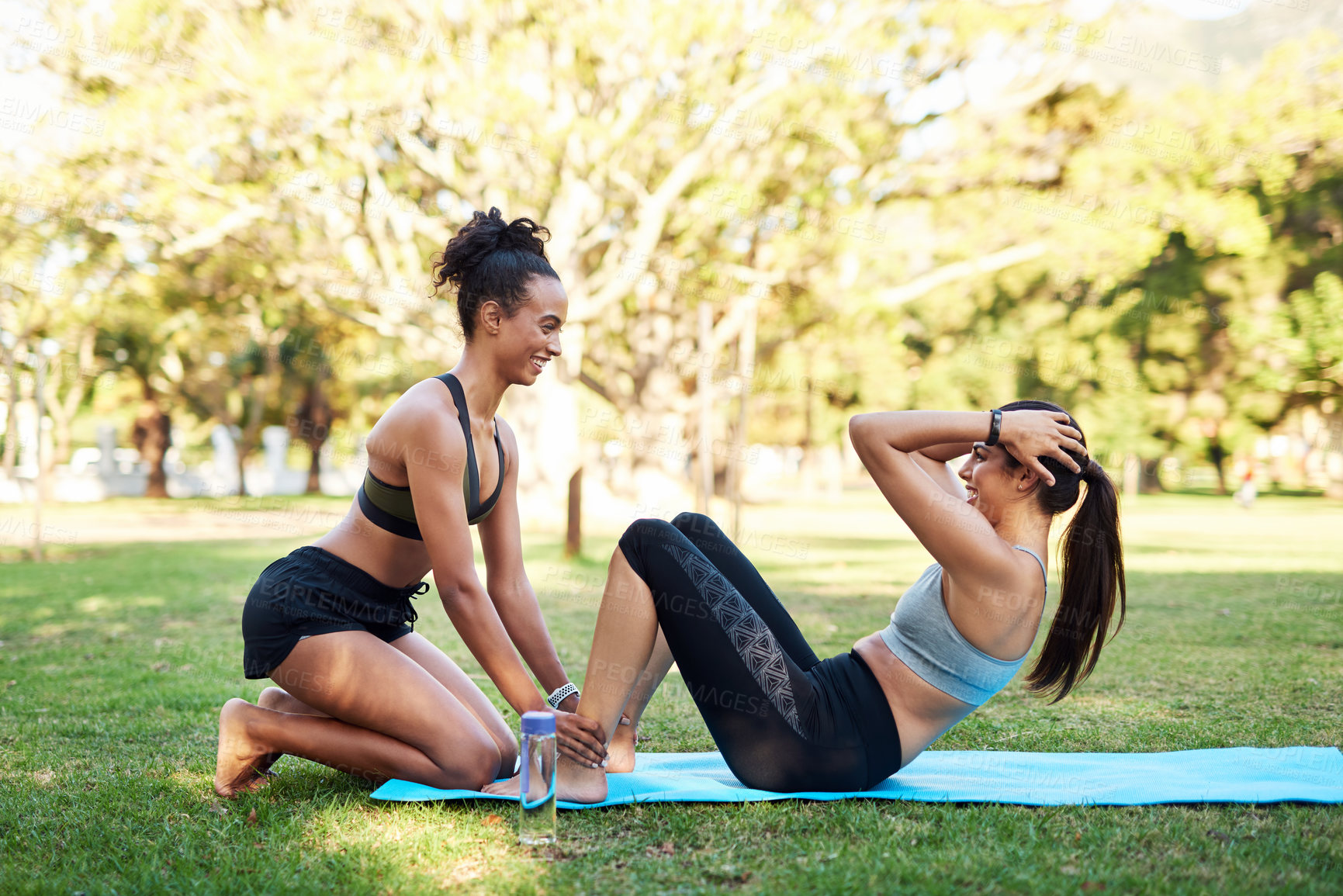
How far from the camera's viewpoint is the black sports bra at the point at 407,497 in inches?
129

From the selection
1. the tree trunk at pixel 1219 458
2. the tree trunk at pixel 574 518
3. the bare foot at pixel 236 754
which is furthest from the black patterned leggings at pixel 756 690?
the tree trunk at pixel 1219 458

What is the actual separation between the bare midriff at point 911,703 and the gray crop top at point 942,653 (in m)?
0.03

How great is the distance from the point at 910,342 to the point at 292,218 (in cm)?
2389

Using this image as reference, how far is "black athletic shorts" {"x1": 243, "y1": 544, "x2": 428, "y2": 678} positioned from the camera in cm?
Result: 328

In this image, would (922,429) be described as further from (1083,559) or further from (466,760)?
(466,760)

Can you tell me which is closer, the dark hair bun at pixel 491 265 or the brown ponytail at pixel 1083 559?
the brown ponytail at pixel 1083 559

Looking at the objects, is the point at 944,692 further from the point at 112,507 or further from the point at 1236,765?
the point at 112,507

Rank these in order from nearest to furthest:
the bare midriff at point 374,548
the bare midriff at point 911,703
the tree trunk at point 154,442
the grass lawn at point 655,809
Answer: the grass lawn at point 655,809 → the bare midriff at point 911,703 → the bare midriff at point 374,548 → the tree trunk at point 154,442

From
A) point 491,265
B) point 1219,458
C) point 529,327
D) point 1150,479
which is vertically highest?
point 491,265

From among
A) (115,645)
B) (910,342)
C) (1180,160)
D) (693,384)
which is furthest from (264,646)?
(910,342)

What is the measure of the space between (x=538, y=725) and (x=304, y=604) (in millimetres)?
966

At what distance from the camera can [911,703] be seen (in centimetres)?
309

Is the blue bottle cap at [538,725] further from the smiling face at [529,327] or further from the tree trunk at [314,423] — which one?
the tree trunk at [314,423]

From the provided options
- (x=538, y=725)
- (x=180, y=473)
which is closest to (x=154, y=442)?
(x=180, y=473)
